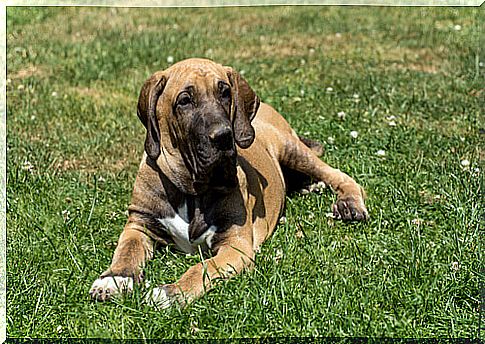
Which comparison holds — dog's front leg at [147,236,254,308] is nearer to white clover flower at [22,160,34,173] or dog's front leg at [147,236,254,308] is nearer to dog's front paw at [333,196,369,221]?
dog's front paw at [333,196,369,221]

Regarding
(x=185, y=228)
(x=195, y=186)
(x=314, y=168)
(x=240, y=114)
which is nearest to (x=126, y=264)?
(x=185, y=228)

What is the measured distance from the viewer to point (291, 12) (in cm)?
1114

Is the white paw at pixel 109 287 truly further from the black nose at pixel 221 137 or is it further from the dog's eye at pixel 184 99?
the dog's eye at pixel 184 99

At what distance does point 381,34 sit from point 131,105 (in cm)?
380

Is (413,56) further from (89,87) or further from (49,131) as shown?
(49,131)

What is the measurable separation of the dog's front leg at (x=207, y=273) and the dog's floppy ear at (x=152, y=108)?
656 mm

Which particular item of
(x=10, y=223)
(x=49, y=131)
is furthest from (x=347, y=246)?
(x=49, y=131)

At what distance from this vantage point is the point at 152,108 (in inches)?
173

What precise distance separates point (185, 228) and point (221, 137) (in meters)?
0.69

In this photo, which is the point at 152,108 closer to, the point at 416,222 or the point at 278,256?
the point at 278,256

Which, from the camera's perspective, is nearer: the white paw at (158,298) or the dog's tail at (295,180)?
the white paw at (158,298)

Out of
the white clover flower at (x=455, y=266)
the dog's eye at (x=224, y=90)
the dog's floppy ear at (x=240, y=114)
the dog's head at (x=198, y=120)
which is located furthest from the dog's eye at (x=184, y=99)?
the white clover flower at (x=455, y=266)

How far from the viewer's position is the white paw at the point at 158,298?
3.93m

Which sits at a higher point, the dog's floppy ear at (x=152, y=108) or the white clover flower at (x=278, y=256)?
the dog's floppy ear at (x=152, y=108)
